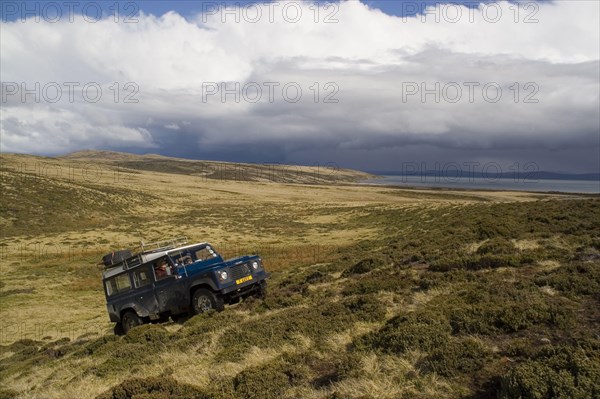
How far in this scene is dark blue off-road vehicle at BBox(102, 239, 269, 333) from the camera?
42.8ft

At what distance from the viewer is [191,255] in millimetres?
14719

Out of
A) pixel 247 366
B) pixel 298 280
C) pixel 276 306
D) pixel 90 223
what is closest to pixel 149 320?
pixel 276 306

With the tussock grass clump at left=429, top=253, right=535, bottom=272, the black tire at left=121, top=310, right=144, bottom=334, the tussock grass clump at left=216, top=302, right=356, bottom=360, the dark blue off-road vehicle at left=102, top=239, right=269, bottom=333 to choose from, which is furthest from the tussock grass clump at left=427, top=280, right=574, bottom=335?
the black tire at left=121, top=310, right=144, bottom=334

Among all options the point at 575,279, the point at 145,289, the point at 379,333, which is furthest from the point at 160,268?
the point at 575,279

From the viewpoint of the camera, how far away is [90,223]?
2115 inches

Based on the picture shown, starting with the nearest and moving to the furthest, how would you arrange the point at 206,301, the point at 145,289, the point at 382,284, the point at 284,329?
the point at 284,329 → the point at 382,284 → the point at 206,301 → the point at 145,289

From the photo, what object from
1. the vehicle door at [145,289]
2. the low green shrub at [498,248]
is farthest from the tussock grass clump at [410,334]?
the vehicle door at [145,289]

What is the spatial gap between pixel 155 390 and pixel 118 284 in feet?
27.3

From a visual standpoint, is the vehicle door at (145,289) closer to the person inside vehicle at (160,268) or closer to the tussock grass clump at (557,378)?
the person inside vehicle at (160,268)

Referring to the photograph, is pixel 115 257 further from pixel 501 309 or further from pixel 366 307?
pixel 501 309

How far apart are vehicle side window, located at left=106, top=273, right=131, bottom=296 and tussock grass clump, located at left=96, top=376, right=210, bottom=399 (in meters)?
7.26

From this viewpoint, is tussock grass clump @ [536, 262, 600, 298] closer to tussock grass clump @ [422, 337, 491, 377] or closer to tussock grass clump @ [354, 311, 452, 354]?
tussock grass clump @ [354, 311, 452, 354]

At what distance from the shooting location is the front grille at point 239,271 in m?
13.2

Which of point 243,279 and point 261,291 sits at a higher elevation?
point 243,279
